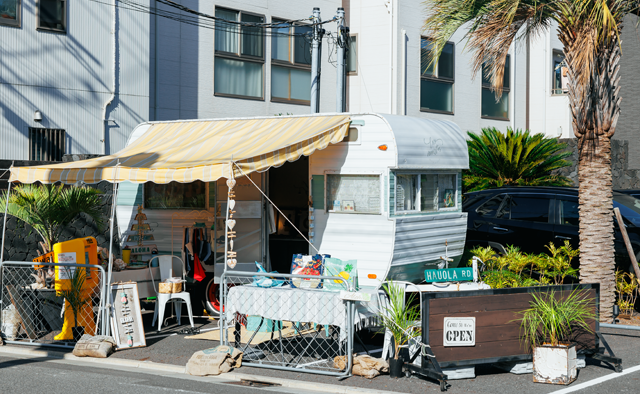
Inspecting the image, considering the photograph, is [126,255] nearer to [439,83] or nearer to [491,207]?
[491,207]

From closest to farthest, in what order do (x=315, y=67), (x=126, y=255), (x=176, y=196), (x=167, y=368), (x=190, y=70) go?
(x=167, y=368)
(x=126, y=255)
(x=176, y=196)
(x=315, y=67)
(x=190, y=70)

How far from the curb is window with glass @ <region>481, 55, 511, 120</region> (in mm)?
17203

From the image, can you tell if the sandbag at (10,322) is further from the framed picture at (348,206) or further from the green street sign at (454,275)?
the green street sign at (454,275)

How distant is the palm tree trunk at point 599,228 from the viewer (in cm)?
1065

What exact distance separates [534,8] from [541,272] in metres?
4.07

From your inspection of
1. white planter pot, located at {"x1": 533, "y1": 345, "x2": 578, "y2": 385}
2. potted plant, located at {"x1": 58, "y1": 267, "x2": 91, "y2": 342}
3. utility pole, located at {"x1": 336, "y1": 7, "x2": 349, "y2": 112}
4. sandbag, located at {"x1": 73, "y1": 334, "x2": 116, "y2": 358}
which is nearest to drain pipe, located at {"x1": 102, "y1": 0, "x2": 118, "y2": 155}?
utility pole, located at {"x1": 336, "y1": 7, "x2": 349, "y2": 112}

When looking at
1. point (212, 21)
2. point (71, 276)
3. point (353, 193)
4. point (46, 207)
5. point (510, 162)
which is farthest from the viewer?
point (212, 21)

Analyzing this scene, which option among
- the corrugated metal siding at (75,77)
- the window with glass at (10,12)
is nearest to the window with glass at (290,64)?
the corrugated metal siding at (75,77)

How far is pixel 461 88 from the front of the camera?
22438mm

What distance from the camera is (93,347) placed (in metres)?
8.98

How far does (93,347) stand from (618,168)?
17842 millimetres

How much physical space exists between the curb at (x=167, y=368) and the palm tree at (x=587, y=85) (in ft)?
16.2

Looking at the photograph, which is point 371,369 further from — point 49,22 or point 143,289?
point 49,22

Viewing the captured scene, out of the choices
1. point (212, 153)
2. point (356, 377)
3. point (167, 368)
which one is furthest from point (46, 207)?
point (356, 377)
